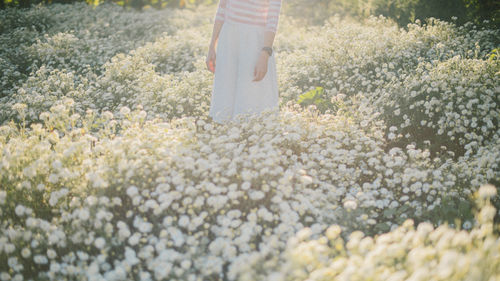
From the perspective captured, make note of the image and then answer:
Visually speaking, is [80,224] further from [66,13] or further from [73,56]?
[66,13]

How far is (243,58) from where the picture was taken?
4.12 meters

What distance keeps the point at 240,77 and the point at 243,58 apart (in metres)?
0.20

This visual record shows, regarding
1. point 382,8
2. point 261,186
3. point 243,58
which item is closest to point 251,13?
point 243,58

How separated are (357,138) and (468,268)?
7.72ft

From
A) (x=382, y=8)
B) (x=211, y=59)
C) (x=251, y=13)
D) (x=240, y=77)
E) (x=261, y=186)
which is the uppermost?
(x=382, y=8)

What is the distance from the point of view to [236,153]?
11.5 ft

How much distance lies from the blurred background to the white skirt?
15.5 feet

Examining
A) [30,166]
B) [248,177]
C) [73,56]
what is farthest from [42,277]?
[73,56]

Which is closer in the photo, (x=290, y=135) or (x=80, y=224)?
(x=80, y=224)

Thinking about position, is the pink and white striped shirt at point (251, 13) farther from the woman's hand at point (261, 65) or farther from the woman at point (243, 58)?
the woman's hand at point (261, 65)

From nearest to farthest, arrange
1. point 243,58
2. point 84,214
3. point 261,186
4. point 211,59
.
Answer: point 84,214 → point 261,186 → point 243,58 → point 211,59

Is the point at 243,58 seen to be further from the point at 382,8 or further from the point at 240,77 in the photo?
the point at 382,8

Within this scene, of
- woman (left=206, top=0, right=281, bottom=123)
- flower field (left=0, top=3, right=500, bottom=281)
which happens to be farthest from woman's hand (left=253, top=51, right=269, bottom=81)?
flower field (left=0, top=3, right=500, bottom=281)

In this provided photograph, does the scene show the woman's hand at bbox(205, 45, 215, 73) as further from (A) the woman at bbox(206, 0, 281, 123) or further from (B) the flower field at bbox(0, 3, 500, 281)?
(B) the flower field at bbox(0, 3, 500, 281)
